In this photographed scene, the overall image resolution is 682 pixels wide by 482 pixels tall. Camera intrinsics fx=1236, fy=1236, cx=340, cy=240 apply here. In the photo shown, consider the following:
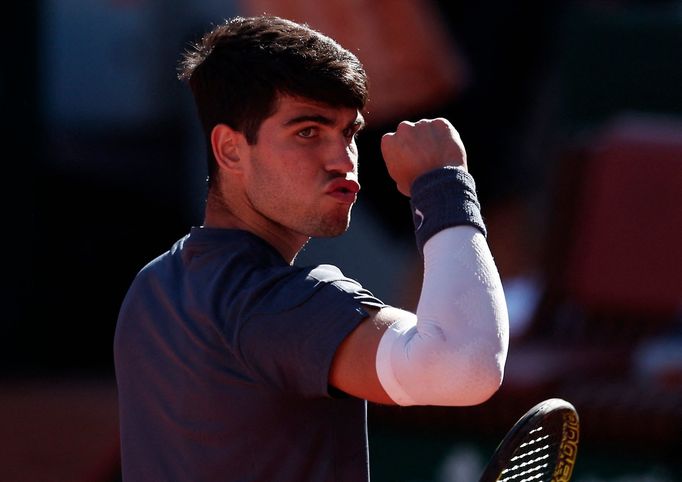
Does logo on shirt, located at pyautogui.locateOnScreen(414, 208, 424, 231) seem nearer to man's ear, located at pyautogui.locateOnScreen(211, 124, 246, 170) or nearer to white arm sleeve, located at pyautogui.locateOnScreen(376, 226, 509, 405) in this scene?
white arm sleeve, located at pyautogui.locateOnScreen(376, 226, 509, 405)

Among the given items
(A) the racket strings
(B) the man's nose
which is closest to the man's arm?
(B) the man's nose

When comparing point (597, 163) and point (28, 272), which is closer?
point (597, 163)

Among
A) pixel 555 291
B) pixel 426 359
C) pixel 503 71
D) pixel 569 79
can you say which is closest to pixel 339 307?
pixel 426 359

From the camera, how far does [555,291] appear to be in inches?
235

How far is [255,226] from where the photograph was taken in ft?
6.17

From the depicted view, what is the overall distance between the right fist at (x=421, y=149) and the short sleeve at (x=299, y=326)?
7.3 inches

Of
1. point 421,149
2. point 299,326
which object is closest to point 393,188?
point 421,149

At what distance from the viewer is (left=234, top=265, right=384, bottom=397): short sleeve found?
163cm

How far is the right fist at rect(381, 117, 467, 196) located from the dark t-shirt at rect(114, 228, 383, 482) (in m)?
0.18

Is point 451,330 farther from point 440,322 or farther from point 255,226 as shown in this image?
point 255,226

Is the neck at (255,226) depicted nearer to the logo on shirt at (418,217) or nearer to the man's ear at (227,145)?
the man's ear at (227,145)

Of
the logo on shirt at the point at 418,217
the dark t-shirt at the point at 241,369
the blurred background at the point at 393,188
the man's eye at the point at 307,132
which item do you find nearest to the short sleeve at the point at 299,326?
the dark t-shirt at the point at 241,369

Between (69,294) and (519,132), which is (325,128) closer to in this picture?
(69,294)

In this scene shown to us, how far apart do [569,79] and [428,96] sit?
0.94 meters
